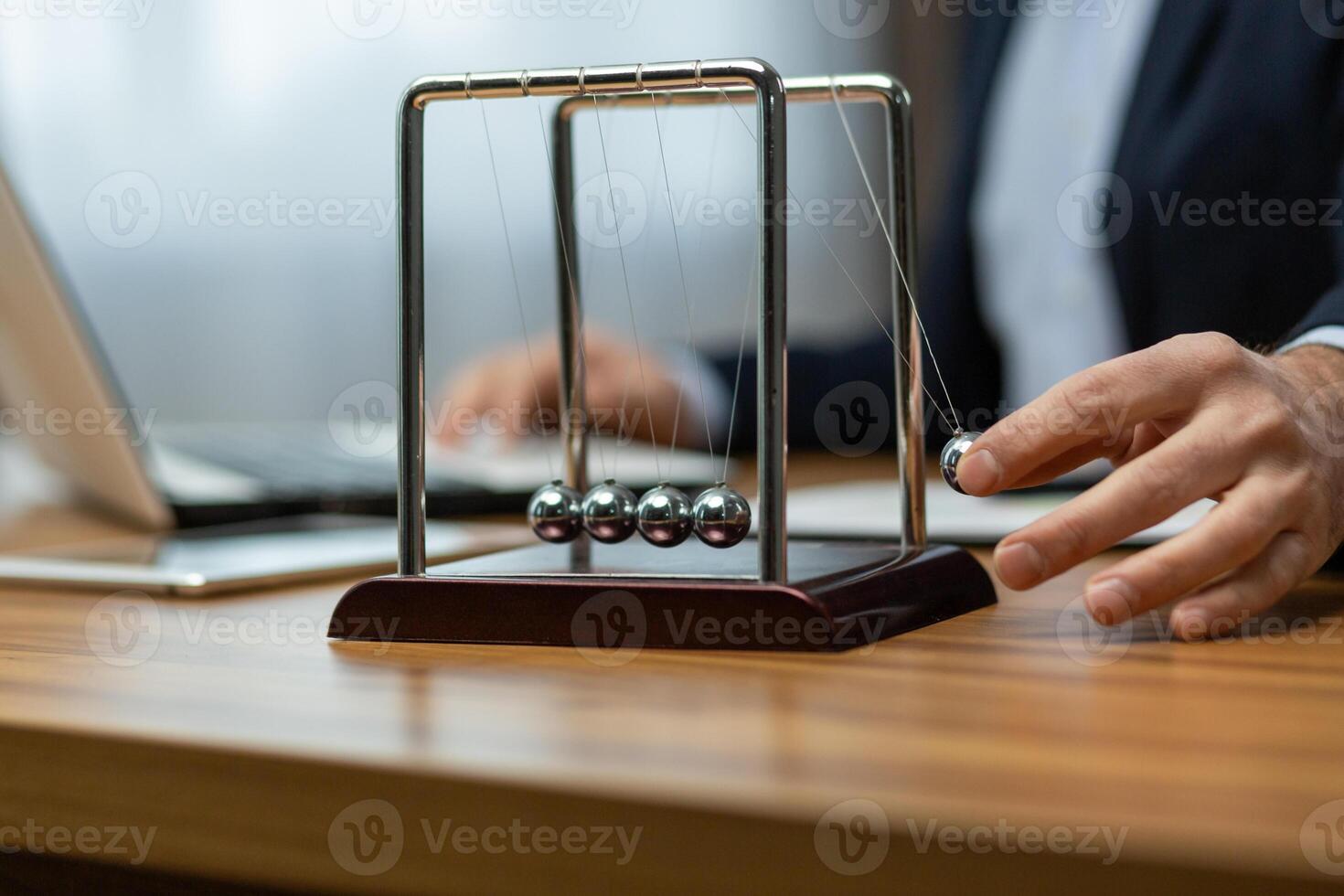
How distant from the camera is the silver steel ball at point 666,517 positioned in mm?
564

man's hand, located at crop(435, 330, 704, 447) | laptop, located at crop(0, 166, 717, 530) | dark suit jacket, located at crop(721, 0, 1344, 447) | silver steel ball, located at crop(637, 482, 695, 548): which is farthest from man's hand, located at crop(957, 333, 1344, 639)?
man's hand, located at crop(435, 330, 704, 447)

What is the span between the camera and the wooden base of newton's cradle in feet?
→ 1.65

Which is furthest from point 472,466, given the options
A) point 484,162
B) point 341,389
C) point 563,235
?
point 341,389

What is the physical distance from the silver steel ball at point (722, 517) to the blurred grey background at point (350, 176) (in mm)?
1855

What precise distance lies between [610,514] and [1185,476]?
25 cm

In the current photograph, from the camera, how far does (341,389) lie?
285cm

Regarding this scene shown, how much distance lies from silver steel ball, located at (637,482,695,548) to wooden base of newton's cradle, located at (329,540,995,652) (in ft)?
0.05

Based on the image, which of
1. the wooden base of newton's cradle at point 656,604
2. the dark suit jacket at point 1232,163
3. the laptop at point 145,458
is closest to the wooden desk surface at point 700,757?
the wooden base of newton's cradle at point 656,604

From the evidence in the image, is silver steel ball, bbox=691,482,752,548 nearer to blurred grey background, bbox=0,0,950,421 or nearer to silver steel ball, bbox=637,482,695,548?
silver steel ball, bbox=637,482,695,548

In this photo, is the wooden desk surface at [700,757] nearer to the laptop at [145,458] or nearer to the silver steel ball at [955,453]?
the silver steel ball at [955,453]

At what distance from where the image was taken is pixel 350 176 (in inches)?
107

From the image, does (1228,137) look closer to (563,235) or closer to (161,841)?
(563,235)

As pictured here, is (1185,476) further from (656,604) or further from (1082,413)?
(656,604)

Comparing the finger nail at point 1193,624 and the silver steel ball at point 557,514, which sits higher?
the silver steel ball at point 557,514
